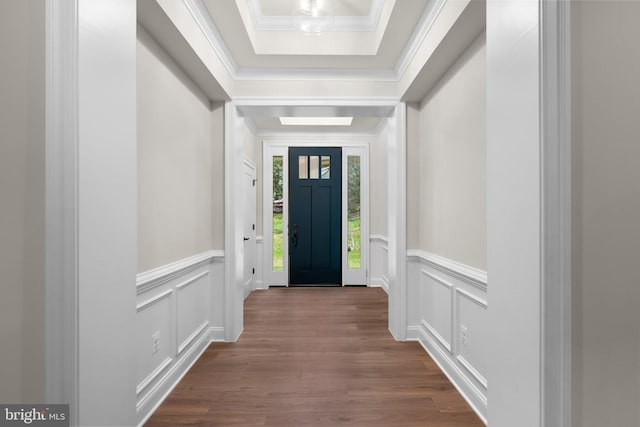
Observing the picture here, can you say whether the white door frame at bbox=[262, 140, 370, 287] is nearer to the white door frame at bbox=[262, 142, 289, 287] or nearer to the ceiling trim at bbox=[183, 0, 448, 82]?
the white door frame at bbox=[262, 142, 289, 287]

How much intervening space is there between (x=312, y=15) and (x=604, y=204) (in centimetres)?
206

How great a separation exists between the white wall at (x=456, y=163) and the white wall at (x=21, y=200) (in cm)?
201

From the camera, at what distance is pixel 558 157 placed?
3.21ft

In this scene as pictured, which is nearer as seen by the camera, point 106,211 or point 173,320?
point 106,211

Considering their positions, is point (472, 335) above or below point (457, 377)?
above

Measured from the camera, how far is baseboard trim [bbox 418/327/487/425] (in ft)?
6.46

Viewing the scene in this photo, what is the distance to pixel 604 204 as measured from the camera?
993mm

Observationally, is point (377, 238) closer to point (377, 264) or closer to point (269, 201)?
point (377, 264)

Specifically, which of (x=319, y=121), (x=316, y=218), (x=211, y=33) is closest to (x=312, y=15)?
(x=211, y=33)

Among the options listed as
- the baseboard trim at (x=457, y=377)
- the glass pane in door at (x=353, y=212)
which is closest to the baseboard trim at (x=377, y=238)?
the glass pane in door at (x=353, y=212)

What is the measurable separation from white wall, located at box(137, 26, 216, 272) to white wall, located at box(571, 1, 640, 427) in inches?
76.3

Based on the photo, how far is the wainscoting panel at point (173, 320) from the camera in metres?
1.91

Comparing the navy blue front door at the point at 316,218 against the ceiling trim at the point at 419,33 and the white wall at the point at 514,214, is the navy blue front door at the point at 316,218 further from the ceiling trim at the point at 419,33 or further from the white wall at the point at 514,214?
the white wall at the point at 514,214

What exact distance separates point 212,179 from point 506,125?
254 cm
